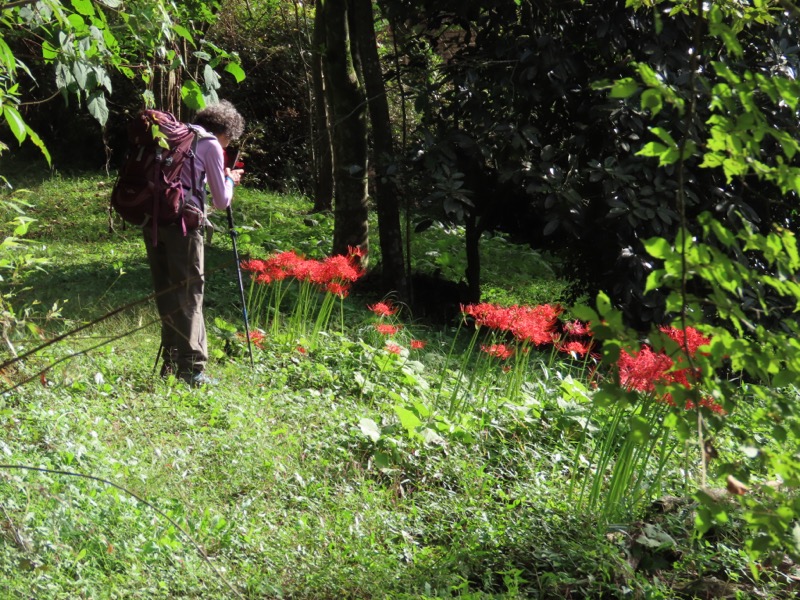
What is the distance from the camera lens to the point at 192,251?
17.6 ft

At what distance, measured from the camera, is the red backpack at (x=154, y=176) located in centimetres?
511

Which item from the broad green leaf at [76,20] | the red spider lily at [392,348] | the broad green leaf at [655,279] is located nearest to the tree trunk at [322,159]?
the red spider lily at [392,348]

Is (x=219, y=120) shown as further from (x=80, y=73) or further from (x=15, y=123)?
(x=15, y=123)

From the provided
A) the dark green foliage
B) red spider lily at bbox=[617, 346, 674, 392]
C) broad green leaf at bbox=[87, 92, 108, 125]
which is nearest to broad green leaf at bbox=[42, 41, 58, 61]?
broad green leaf at bbox=[87, 92, 108, 125]

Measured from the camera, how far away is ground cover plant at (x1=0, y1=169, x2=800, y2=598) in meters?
3.22

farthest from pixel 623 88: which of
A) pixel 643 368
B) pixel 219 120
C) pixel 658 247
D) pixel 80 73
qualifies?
pixel 219 120

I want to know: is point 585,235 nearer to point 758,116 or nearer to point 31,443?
point 31,443

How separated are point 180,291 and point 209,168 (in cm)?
75

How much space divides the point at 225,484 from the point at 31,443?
916 mm

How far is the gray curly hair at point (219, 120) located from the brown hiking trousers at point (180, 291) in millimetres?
642

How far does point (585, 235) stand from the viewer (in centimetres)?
728

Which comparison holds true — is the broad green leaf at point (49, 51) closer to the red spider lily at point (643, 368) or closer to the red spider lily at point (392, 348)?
the red spider lily at point (643, 368)

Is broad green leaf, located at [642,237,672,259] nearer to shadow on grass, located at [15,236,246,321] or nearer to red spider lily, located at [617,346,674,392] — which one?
red spider lily, located at [617,346,674,392]

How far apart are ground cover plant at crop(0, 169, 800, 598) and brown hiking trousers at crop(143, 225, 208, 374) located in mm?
209
